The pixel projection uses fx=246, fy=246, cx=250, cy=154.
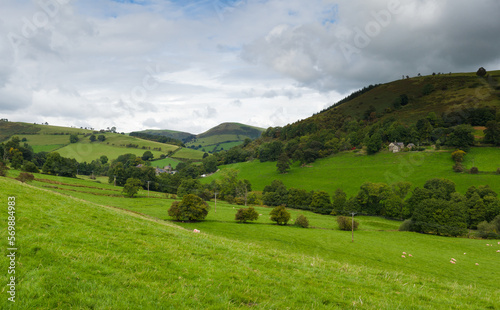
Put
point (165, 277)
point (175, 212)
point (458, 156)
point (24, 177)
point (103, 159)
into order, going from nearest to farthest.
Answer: point (165, 277) → point (175, 212) → point (24, 177) → point (458, 156) → point (103, 159)

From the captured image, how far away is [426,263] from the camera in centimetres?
3881

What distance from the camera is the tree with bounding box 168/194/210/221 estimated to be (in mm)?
54875

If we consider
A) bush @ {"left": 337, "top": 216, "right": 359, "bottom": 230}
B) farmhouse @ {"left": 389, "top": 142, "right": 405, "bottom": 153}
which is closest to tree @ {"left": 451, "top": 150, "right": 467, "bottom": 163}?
farmhouse @ {"left": 389, "top": 142, "right": 405, "bottom": 153}

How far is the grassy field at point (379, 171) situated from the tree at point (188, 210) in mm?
60662

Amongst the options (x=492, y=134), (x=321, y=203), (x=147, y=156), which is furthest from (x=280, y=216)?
(x=147, y=156)

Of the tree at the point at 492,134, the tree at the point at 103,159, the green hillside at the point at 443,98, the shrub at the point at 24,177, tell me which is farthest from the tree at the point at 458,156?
the tree at the point at 103,159

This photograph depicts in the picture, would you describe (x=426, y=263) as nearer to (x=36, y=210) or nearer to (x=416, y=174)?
(x=36, y=210)

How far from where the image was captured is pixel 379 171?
10706 cm

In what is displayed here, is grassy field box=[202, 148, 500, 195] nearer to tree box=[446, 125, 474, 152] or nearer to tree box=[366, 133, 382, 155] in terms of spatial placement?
tree box=[446, 125, 474, 152]

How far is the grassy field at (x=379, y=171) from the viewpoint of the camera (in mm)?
90688

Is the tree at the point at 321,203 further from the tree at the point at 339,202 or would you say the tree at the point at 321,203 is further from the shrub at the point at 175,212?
the shrub at the point at 175,212

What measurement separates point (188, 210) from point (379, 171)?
87.5 m

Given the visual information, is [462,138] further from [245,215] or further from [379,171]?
[245,215]

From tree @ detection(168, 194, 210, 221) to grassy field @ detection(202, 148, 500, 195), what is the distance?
60662 mm
